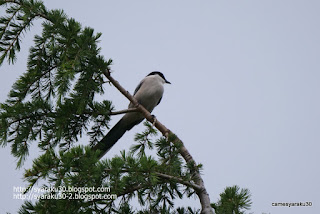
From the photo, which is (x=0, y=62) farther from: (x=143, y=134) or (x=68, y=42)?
(x=143, y=134)

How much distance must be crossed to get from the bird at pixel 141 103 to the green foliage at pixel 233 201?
205cm

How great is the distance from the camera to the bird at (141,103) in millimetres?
5094

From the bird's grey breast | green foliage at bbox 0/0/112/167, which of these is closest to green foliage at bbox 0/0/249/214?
green foliage at bbox 0/0/112/167

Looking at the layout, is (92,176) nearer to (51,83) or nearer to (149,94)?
(51,83)

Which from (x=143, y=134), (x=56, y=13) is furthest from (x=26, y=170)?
(x=56, y=13)

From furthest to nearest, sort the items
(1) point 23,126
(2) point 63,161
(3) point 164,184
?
(1) point 23,126
(3) point 164,184
(2) point 63,161

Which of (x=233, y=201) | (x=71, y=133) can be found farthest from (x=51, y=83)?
(x=233, y=201)

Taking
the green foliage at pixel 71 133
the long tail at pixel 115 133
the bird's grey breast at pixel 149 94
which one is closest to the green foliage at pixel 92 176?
the green foliage at pixel 71 133

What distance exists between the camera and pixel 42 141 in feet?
11.7

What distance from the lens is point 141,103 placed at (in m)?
6.04

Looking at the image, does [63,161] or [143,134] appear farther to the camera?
[143,134]

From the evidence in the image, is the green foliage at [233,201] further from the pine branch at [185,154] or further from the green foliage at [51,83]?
the green foliage at [51,83]

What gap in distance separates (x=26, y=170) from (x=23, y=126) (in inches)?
34.2

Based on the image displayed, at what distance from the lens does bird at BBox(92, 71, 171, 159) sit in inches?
201
